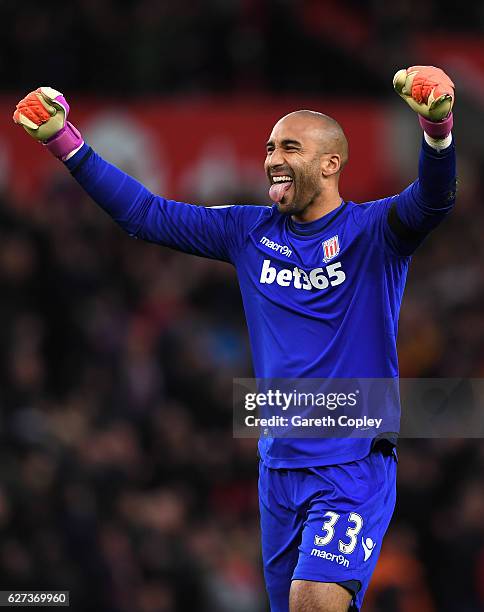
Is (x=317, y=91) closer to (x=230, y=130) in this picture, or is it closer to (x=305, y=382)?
(x=230, y=130)

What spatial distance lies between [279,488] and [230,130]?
7861mm

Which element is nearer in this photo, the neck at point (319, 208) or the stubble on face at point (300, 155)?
the stubble on face at point (300, 155)

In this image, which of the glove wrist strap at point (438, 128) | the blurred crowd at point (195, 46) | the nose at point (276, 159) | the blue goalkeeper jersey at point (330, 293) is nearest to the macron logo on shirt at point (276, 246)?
the blue goalkeeper jersey at point (330, 293)

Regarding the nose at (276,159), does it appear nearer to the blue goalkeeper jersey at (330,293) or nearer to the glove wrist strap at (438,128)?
the blue goalkeeper jersey at (330,293)

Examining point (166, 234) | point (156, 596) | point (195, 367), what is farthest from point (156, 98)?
point (166, 234)

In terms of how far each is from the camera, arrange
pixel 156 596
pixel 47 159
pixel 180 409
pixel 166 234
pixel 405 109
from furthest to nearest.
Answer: pixel 405 109 → pixel 47 159 → pixel 180 409 → pixel 156 596 → pixel 166 234

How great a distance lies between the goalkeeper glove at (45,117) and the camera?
630 centimetres

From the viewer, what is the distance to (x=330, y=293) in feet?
20.1

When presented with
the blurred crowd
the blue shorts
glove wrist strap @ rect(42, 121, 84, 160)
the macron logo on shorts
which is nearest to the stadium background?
the blurred crowd

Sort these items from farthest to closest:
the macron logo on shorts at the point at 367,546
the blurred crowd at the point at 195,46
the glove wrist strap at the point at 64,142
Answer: the blurred crowd at the point at 195,46
the glove wrist strap at the point at 64,142
the macron logo on shorts at the point at 367,546

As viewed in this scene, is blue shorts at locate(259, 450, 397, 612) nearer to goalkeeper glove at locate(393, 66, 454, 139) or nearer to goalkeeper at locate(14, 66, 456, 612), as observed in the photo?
goalkeeper at locate(14, 66, 456, 612)

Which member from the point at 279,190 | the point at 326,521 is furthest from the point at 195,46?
the point at 326,521

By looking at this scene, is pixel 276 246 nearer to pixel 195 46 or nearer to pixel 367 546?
pixel 367 546

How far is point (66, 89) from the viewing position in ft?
44.1
